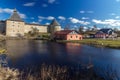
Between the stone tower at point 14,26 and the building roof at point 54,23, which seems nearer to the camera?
the stone tower at point 14,26

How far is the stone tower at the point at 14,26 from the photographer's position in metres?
82.8

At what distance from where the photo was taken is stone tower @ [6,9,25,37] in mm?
82812

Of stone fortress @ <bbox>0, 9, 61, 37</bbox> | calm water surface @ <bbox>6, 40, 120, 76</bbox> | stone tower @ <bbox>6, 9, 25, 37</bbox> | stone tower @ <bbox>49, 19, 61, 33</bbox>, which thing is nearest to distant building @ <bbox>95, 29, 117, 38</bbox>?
stone tower @ <bbox>49, 19, 61, 33</bbox>

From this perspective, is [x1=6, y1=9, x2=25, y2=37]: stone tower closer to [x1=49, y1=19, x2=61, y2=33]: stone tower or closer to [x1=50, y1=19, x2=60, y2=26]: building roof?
[x1=49, y1=19, x2=61, y2=33]: stone tower

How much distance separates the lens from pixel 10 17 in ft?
275

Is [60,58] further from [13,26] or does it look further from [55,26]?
[55,26]

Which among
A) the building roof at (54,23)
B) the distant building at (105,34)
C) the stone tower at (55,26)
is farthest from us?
the building roof at (54,23)

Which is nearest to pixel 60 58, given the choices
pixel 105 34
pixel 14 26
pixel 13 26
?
pixel 105 34

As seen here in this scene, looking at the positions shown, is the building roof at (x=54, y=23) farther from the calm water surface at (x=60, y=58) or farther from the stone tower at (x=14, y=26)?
the calm water surface at (x=60, y=58)

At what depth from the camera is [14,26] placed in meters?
84.1

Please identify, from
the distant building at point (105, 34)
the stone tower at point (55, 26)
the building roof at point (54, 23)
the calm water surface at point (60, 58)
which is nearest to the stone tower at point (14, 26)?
the stone tower at point (55, 26)

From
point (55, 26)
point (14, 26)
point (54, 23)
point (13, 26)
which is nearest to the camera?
point (13, 26)

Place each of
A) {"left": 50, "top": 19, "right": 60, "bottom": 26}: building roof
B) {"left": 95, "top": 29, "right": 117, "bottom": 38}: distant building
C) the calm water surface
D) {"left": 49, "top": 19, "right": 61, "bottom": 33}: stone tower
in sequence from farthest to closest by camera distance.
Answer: {"left": 50, "top": 19, "right": 60, "bottom": 26}: building roof
{"left": 49, "top": 19, "right": 61, "bottom": 33}: stone tower
{"left": 95, "top": 29, "right": 117, "bottom": 38}: distant building
the calm water surface

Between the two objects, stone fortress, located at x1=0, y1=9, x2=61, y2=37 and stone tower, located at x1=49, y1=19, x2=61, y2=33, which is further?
stone tower, located at x1=49, y1=19, x2=61, y2=33
